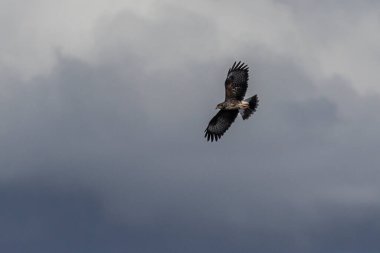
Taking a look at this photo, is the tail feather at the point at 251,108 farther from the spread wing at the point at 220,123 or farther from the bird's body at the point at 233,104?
the spread wing at the point at 220,123

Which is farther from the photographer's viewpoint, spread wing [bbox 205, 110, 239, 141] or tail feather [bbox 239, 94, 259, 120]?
spread wing [bbox 205, 110, 239, 141]

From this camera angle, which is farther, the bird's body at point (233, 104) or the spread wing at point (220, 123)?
the spread wing at point (220, 123)

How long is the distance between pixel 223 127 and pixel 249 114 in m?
6.72

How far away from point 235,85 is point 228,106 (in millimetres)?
1807

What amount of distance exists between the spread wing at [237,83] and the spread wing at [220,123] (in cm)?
291

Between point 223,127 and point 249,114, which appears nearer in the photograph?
point 249,114

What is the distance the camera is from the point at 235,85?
88312 mm

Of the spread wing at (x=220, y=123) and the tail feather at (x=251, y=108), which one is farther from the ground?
the spread wing at (x=220, y=123)

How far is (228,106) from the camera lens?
88.5 metres

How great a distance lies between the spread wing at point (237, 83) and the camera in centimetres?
8806

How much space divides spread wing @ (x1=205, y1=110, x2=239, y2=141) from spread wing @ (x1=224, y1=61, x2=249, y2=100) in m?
2.91

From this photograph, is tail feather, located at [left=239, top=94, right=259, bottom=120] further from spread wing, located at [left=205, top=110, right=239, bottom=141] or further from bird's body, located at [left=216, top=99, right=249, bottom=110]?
spread wing, located at [left=205, top=110, right=239, bottom=141]

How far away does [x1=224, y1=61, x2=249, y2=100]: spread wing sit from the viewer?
289 feet

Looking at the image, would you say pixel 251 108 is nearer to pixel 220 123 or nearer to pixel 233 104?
pixel 233 104
